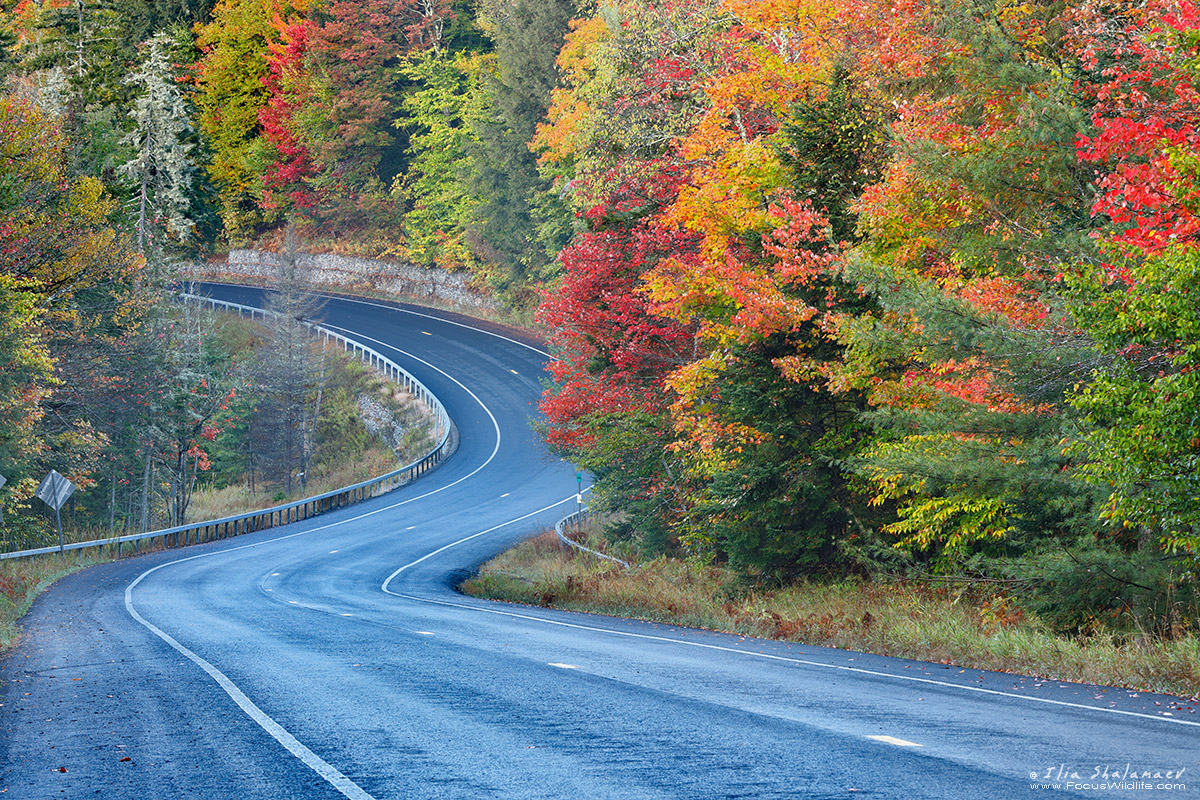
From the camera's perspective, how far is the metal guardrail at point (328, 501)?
104ft

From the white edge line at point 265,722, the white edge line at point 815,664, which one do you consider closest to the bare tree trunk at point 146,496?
the white edge line at point 265,722

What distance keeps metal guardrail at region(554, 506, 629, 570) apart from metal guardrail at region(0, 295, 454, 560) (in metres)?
10.4

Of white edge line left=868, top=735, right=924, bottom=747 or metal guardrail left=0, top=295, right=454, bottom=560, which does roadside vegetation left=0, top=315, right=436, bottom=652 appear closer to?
metal guardrail left=0, top=295, right=454, bottom=560

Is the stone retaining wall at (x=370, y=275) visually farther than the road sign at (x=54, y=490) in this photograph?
Yes

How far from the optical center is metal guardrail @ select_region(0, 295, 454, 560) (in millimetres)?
31578

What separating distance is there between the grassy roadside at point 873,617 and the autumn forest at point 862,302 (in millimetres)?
574

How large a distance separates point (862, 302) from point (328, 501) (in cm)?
2805

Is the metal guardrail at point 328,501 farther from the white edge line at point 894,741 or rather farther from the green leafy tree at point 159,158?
the white edge line at point 894,741

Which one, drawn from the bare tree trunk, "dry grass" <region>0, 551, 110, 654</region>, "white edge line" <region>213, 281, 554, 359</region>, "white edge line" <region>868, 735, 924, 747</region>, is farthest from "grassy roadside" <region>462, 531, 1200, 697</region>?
"white edge line" <region>213, 281, 554, 359</region>

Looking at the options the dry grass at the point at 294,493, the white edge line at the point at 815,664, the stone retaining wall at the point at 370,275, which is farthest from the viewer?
the stone retaining wall at the point at 370,275

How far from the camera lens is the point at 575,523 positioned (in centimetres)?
3303

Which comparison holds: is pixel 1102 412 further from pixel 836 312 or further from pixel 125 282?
pixel 125 282

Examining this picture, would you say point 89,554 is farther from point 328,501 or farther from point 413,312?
point 413,312

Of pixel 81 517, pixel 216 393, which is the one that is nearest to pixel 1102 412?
pixel 81 517
